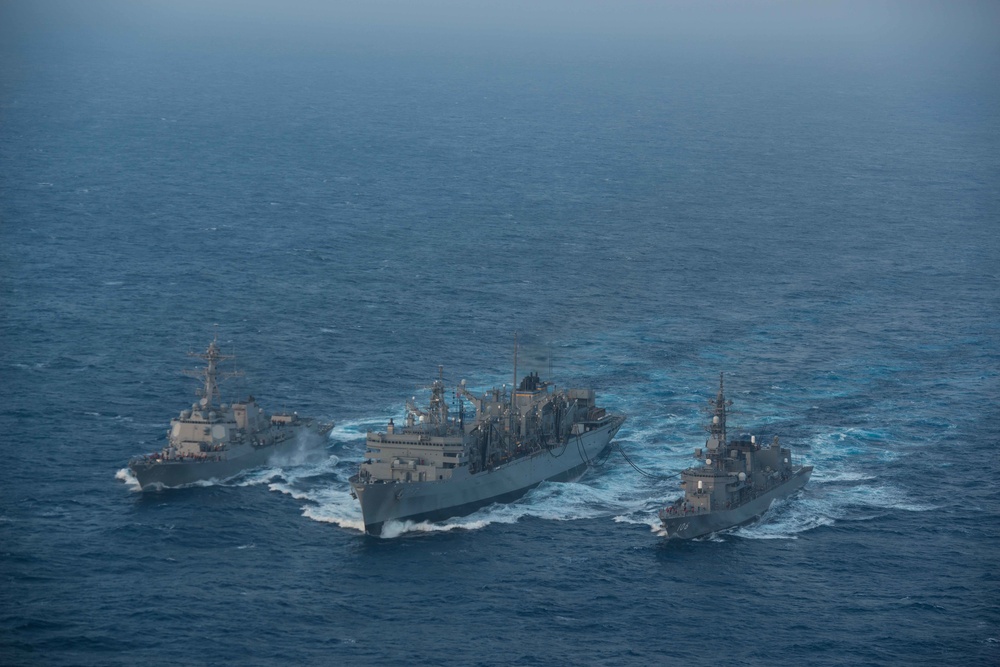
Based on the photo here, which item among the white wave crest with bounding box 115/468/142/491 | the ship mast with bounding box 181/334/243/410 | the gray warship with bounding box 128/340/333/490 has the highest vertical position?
the ship mast with bounding box 181/334/243/410

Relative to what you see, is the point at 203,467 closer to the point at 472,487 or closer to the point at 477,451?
the point at 472,487

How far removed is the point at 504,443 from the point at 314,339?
3395 centimetres

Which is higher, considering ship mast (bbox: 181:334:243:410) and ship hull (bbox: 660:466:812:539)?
ship mast (bbox: 181:334:243:410)

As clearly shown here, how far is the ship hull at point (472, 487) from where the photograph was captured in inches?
4702

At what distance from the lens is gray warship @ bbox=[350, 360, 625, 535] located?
122 metres

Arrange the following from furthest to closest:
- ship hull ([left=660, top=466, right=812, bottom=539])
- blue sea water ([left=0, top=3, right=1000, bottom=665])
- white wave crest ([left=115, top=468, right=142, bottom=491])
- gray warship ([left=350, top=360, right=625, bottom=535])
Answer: white wave crest ([left=115, top=468, right=142, bottom=491]) → gray warship ([left=350, top=360, right=625, bottom=535]) → ship hull ([left=660, top=466, right=812, bottom=539]) → blue sea water ([left=0, top=3, right=1000, bottom=665])

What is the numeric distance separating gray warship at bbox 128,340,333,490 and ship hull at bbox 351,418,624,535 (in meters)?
12.9

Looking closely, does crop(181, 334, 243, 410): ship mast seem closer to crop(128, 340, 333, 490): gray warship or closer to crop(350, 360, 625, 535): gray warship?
crop(128, 340, 333, 490): gray warship

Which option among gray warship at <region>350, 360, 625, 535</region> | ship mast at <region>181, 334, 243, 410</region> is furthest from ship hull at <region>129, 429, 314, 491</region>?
gray warship at <region>350, 360, 625, 535</region>

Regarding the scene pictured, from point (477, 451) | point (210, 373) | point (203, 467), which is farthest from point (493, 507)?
point (210, 373)

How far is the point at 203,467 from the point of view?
419ft

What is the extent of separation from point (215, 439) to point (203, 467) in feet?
11.6

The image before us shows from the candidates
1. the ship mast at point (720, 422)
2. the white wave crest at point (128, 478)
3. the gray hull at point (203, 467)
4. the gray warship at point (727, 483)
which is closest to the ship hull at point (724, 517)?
the gray warship at point (727, 483)

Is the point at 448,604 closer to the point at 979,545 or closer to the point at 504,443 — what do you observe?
the point at 504,443
